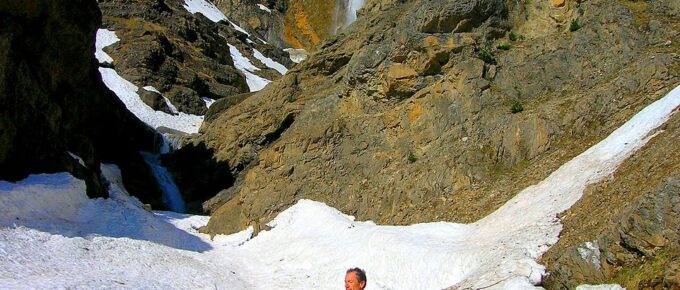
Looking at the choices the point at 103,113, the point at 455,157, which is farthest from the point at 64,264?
the point at 103,113

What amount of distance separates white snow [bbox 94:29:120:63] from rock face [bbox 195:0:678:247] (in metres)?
32.8

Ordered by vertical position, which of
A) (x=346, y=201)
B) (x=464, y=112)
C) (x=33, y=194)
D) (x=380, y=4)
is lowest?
(x=346, y=201)

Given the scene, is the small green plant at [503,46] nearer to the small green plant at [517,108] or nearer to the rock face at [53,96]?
the small green plant at [517,108]

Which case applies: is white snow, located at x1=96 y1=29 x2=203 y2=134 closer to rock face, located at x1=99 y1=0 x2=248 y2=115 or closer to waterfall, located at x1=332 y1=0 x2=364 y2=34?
rock face, located at x1=99 y1=0 x2=248 y2=115

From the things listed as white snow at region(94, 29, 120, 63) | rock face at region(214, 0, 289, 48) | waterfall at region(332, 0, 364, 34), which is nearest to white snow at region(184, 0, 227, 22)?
rock face at region(214, 0, 289, 48)

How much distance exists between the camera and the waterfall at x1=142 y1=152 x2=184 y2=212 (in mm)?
35094

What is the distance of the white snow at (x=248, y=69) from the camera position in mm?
69438

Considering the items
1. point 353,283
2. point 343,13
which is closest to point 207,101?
point 343,13

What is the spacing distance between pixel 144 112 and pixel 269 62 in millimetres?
33948

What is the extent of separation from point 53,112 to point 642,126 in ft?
78.0

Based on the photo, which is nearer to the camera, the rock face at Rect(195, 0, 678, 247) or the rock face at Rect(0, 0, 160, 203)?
the rock face at Rect(195, 0, 678, 247)

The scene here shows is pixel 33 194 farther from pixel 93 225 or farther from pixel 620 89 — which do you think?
pixel 620 89

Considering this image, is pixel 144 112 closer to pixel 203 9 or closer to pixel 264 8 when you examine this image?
pixel 203 9

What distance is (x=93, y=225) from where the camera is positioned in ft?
80.3
